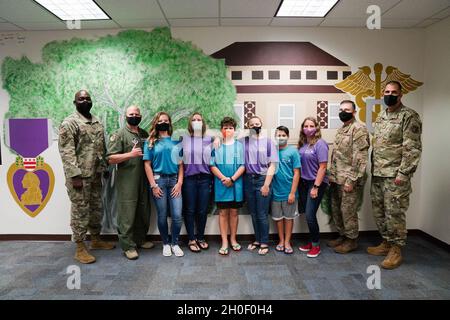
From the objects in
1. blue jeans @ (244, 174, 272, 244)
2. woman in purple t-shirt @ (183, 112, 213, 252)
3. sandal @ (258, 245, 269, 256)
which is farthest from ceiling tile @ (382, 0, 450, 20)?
sandal @ (258, 245, 269, 256)

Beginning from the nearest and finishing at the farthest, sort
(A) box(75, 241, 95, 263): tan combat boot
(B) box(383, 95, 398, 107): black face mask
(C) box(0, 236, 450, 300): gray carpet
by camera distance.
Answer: (C) box(0, 236, 450, 300): gray carpet < (B) box(383, 95, 398, 107): black face mask < (A) box(75, 241, 95, 263): tan combat boot

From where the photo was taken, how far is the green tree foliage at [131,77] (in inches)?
129

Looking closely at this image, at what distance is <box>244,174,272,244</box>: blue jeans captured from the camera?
116 inches

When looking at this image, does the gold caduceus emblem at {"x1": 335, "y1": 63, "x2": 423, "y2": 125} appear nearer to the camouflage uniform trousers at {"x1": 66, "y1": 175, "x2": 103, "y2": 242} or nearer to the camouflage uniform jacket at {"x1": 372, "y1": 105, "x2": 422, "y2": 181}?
the camouflage uniform jacket at {"x1": 372, "y1": 105, "x2": 422, "y2": 181}

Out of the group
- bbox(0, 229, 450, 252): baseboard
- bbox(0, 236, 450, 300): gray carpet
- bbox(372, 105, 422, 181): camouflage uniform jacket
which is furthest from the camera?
bbox(0, 229, 450, 252): baseboard

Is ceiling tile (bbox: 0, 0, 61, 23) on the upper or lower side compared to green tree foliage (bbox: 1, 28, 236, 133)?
upper

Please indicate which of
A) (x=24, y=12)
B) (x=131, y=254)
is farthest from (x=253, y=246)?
(x=24, y=12)

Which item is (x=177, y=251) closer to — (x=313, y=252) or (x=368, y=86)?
(x=313, y=252)

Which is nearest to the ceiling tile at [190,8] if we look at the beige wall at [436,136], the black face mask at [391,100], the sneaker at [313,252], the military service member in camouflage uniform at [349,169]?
the military service member in camouflage uniform at [349,169]

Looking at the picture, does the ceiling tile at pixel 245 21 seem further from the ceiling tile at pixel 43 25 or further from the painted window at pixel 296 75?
the ceiling tile at pixel 43 25

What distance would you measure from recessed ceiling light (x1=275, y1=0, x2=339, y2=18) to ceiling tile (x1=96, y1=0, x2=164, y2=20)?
49.2 inches

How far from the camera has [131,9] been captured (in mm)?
2846

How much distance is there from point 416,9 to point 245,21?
1715 mm

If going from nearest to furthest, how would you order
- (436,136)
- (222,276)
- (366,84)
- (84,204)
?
(222,276)
(84,204)
(436,136)
(366,84)
